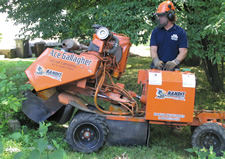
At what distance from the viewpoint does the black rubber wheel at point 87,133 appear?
4.24m

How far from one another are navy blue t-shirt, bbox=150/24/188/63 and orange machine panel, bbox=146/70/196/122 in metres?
0.65

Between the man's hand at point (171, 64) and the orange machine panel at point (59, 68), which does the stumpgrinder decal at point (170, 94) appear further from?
the orange machine panel at point (59, 68)

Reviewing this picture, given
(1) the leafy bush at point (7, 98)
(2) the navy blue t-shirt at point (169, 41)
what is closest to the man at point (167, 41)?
(2) the navy blue t-shirt at point (169, 41)

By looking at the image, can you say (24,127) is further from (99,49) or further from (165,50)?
(165,50)

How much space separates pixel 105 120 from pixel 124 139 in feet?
1.42

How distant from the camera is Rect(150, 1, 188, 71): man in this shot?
14.7 feet

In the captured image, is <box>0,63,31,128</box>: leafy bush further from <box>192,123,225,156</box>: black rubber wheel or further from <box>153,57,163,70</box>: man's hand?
<box>192,123,225,156</box>: black rubber wheel

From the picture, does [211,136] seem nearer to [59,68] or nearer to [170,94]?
[170,94]

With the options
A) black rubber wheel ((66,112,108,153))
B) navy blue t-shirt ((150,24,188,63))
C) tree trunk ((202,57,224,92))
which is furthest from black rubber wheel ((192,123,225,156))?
tree trunk ((202,57,224,92))

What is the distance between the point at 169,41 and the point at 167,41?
0.03m

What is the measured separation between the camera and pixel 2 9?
8.79 meters

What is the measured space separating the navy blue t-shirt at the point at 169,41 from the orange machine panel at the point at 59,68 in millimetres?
1118

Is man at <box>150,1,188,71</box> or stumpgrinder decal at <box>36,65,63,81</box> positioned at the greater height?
man at <box>150,1,188,71</box>

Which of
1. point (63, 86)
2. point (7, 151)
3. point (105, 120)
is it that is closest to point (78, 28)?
point (63, 86)
